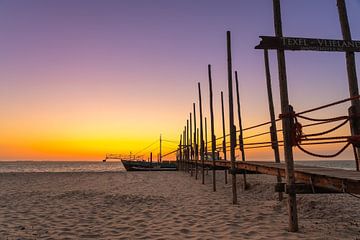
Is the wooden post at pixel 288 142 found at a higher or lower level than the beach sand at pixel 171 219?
higher

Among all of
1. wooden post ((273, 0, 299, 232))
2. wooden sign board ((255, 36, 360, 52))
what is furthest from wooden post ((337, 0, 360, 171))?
wooden post ((273, 0, 299, 232))

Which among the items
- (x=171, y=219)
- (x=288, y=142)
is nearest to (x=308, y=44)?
(x=288, y=142)

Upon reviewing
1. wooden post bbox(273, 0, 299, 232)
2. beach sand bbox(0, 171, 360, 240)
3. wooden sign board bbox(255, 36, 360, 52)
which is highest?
wooden sign board bbox(255, 36, 360, 52)

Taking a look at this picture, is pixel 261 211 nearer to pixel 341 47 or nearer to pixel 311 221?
pixel 311 221

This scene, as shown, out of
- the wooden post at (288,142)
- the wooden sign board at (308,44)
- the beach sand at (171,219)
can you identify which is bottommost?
the beach sand at (171,219)

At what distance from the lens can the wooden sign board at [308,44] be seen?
22.0ft

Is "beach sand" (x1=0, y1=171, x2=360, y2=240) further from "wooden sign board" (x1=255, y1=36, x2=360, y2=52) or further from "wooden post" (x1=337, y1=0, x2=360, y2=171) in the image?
"wooden sign board" (x1=255, y1=36, x2=360, y2=52)

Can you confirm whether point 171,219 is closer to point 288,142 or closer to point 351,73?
point 288,142

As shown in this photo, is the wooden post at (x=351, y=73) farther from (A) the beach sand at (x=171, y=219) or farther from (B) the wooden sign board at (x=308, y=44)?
(A) the beach sand at (x=171, y=219)

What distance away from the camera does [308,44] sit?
6695 mm

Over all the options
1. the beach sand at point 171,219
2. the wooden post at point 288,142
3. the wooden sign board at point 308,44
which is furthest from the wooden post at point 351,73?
the beach sand at point 171,219

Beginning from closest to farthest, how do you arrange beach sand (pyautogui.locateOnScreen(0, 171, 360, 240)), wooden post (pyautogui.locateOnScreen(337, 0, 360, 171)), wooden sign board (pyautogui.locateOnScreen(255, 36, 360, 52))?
wooden sign board (pyautogui.locateOnScreen(255, 36, 360, 52)), beach sand (pyautogui.locateOnScreen(0, 171, 360, 240)), wooden post (pyautogui.locateOnScreen(337, 0, 360, 171))

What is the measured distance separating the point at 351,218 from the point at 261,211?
2.49 m

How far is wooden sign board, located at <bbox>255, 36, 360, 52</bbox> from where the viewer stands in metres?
6.70
